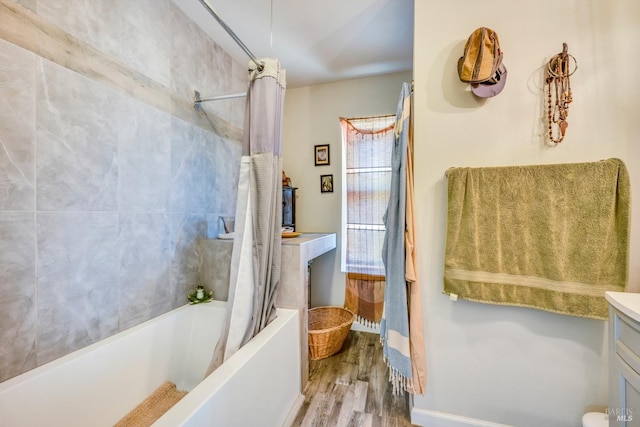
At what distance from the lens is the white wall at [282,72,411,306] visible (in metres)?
2.56

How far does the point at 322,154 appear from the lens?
8.78ft

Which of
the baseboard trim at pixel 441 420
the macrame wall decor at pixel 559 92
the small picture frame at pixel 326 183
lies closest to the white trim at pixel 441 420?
the baseboard trim at pixel 441 420

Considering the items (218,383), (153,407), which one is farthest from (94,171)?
(153,407)

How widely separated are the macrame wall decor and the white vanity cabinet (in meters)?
0.75

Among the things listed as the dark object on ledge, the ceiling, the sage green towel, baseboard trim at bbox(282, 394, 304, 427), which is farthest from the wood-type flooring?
the ceiling

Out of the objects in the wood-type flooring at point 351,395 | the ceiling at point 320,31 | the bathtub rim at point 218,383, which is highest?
the ceiling at point 320,31

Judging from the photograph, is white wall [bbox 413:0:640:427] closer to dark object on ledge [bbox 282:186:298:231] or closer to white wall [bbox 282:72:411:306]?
white wall [bbox 282:72:411:306]

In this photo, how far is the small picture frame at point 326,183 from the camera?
104 inches

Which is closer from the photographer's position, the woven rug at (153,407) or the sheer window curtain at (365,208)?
the woven rug at (153,407)

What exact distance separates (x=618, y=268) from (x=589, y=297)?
0.56 feet

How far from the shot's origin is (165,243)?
1602 millimetres

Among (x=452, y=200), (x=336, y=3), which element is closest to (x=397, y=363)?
(x=452, y=200)

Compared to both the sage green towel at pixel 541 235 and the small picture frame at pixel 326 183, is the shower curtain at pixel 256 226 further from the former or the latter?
the small picture frame at pixel 326 183

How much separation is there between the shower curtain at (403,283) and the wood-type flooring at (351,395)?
294mm
